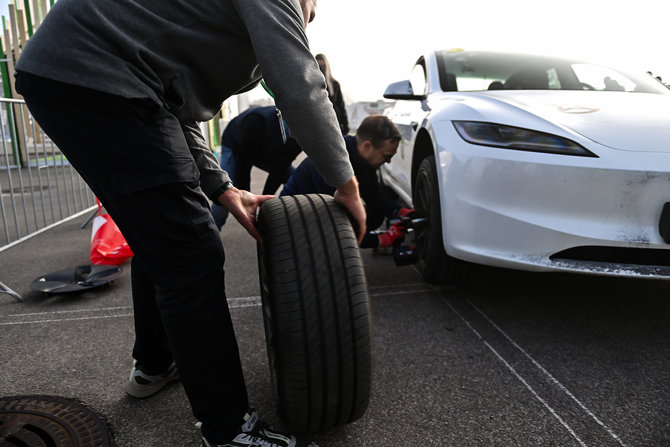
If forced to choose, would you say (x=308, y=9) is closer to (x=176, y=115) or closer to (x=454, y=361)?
(x=176, y=115)

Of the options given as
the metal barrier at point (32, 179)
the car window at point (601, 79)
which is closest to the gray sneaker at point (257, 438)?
the car window at point (601, 79)

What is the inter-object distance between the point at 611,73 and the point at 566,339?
1878 mm

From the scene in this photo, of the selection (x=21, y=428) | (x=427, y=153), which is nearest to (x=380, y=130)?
(x=427, y=153)

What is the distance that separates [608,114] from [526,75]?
1.17 metres

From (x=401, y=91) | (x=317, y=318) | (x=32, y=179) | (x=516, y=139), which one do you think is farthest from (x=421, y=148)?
(x=32, y=179)

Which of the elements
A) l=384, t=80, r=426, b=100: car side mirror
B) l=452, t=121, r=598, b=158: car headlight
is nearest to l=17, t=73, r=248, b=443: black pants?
l=452, t=121, r=598, b=158: car headlight

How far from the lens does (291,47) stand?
3.54ft

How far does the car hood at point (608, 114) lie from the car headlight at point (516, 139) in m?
0.08

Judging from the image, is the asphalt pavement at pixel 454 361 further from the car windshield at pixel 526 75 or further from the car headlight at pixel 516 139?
the car windshield at pixel 526 75

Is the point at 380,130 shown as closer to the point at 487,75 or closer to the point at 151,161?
the point at 487,75

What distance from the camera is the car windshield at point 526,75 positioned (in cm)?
282

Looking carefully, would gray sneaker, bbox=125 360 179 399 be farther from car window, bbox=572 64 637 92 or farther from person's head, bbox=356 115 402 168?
car window, bbox=572 64 637 92

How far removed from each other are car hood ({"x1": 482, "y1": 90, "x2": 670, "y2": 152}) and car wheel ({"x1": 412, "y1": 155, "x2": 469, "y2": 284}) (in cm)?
51

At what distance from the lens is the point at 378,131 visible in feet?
8.48
